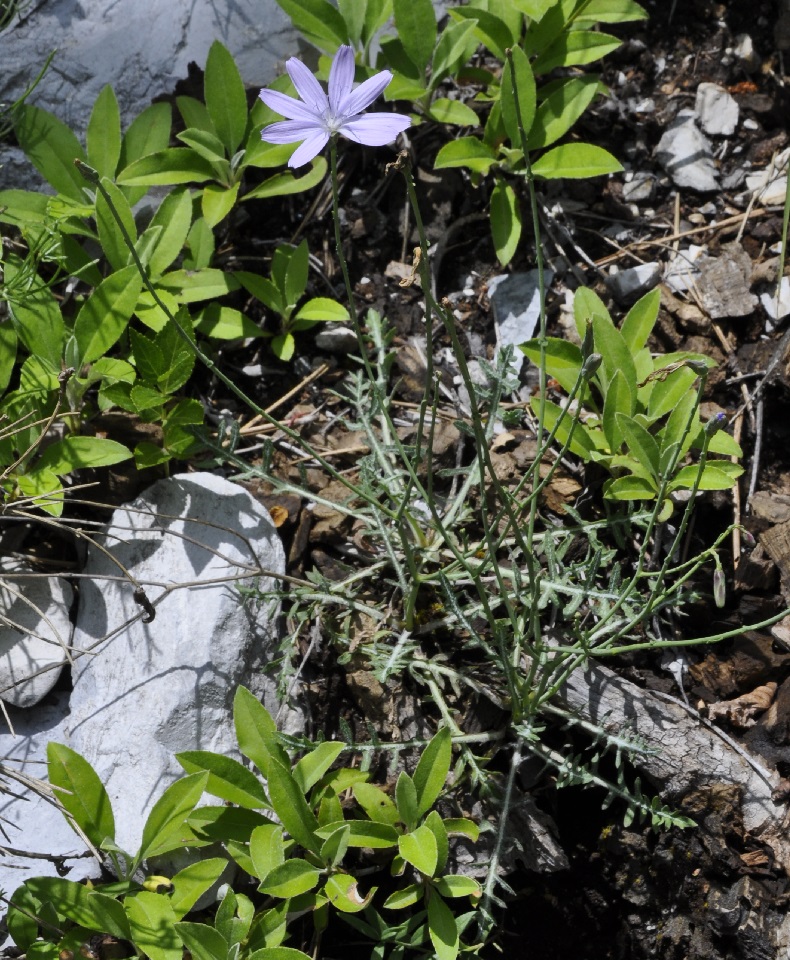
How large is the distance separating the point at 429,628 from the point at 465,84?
6.26 feet

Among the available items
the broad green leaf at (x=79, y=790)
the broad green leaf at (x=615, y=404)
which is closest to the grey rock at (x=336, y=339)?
the broad green leaf at (x=615, y=404)

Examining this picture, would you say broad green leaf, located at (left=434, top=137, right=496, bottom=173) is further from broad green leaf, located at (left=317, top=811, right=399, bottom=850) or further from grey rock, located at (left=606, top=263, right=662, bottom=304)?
broad green leaf, located at (left=317, top=811, right=399, bottom=850)

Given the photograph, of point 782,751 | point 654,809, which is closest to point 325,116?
point 654,809

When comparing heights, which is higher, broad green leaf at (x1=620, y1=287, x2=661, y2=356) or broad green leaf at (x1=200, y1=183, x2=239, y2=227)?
broad green leaf at (x1=200, y1=183, x2=239, y2=227)

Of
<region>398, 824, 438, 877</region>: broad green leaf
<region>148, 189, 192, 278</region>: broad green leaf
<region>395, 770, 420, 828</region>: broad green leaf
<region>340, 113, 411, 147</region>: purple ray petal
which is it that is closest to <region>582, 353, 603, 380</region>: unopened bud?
<region>340, 113, 411, 147</region>: purple ray petal

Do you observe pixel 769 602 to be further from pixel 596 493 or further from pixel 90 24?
pixel 90 24

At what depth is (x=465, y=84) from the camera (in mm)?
3156

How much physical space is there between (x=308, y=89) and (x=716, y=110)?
1980mm

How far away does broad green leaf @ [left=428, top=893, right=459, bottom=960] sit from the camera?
78.8 inches

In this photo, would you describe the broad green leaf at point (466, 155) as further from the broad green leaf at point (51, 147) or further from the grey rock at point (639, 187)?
the broad green leaf at point (51, 147)

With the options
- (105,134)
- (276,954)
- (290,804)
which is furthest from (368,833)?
(105,134)

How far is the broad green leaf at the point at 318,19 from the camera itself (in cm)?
287

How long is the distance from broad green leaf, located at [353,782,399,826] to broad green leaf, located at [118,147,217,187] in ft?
6.05

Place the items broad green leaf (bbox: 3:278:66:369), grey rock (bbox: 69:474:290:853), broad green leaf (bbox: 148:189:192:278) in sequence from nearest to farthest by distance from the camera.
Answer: grey rock (bbox: 69:474:290:853) < broad green leaf (bbox: 3:278:66:369) < broad green leaf (bbox: 148:189:192:278)
